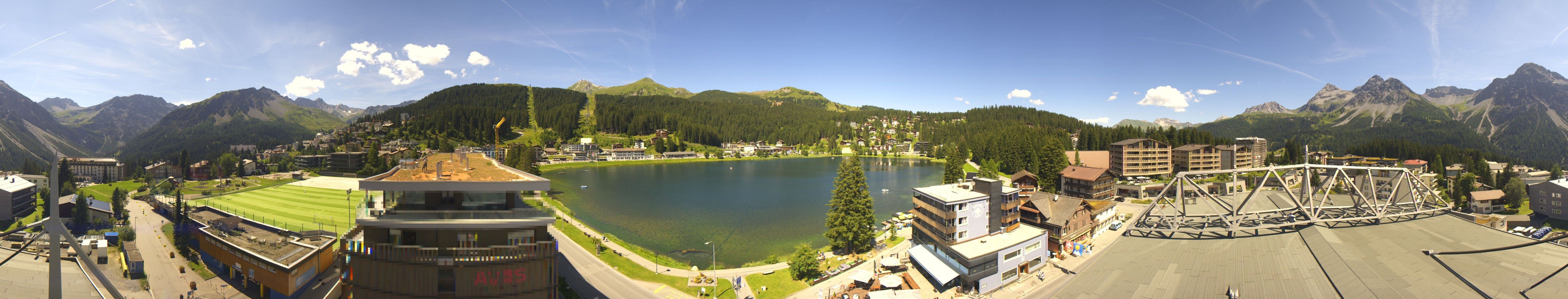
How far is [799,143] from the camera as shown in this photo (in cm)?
9100

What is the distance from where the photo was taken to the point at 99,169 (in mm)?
10094

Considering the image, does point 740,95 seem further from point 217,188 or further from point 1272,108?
point 1272,108

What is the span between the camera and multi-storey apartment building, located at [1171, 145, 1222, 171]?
33094mm

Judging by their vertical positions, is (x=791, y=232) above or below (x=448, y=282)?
below

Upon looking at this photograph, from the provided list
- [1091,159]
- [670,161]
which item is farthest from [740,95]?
[1091,159]

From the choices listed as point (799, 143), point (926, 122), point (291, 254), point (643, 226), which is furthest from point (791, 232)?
point (926, 122)

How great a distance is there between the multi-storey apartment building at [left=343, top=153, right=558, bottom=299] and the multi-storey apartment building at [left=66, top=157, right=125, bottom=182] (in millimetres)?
10701

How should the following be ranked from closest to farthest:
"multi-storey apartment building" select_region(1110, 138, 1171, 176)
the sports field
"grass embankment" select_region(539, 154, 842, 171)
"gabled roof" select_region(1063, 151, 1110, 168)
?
the sports field < "multi-storey apartment building" select_region(1110, 138, 1171, 176) < "gabled roof" select_region(1063, 151, 1110, 168) < "grass embankment" select_region(539, 154, 842, 171)

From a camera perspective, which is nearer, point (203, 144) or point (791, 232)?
point (203, 144)

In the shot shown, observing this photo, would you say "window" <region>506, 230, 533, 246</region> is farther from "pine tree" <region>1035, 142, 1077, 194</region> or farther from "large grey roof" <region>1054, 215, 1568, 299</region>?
"pine tree" <region>1035, 142, 1077, 194</region>

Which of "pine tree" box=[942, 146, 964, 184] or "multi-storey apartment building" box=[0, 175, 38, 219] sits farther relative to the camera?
"pine tree" box=[942, 146, 964, 184]

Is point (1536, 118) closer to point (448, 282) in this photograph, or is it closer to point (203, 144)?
point (448, 282)

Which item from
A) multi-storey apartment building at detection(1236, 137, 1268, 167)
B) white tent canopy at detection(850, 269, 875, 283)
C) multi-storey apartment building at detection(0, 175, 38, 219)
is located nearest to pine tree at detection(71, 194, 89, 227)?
multi-storey apartment building at detection(0, 175, 38, 219)

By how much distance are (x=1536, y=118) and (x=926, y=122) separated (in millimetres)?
65745
